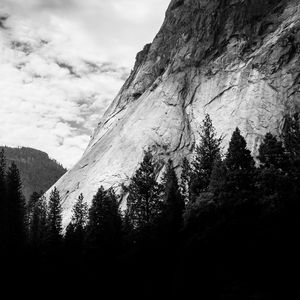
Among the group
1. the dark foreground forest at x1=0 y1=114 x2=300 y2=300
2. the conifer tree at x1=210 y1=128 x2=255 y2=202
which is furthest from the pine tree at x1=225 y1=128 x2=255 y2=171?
the dark foreground forest at x1=0 y1=114 x2=300 y2=300

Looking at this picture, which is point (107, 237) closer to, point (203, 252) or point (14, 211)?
point (203, 252)

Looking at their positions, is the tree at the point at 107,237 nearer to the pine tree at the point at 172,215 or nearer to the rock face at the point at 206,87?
the pine tree at the point at 172,215

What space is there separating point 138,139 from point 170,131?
6.33 metres

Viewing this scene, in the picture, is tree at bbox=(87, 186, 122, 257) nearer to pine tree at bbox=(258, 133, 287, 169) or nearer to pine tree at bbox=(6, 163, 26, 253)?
pine tree at bbox=(6, 163, 26, 253)

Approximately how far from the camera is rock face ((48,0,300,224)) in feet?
248

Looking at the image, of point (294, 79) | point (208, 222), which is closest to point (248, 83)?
point (294, 79)

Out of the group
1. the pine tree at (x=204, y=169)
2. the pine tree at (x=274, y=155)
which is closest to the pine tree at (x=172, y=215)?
the pine tree at (x=204, y=169)

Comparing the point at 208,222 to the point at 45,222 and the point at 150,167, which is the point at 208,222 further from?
the point at 45,222

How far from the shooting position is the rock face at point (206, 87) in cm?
7556

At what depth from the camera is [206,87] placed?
8375cm

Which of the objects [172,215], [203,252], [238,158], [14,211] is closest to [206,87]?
[238,158]

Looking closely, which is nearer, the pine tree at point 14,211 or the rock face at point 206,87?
the pine tree at point 14,211

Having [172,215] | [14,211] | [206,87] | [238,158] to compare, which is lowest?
[172,215]

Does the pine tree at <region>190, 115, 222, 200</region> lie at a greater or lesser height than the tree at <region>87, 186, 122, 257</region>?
greater
